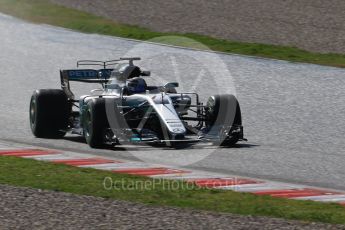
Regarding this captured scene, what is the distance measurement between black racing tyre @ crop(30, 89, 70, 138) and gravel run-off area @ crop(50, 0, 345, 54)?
9.84 m

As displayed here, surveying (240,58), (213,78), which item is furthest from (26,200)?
(240,58)

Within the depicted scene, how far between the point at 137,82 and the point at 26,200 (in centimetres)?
464

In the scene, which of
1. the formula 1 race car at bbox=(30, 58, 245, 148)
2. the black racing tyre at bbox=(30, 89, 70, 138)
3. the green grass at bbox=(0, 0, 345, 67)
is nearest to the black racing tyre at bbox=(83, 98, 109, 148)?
the formula 1 race car at bbox=(30, 58, 245, 148)

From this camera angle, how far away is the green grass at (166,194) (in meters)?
9.23

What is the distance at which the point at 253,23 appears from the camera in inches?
996

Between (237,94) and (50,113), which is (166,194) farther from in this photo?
(237,94)

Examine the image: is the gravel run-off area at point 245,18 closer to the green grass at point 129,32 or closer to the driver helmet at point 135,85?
the green grass at point 129,32

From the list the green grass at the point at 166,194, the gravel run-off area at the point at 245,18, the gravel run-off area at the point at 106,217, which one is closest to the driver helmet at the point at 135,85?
the green grass at the point at 166,194

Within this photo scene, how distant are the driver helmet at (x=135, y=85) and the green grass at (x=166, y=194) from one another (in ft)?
7.95

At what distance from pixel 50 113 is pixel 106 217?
5.77 m

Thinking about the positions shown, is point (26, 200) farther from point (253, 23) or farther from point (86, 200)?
point (253, 23)

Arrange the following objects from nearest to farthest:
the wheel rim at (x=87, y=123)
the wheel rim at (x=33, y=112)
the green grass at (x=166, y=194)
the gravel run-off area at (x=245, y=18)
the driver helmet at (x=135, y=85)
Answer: the green grass at (x=166, y=194)
the wheel rim at (x=87, y=123)
the driver helmet at (x=135, y=85)
the wheel rim at (x=33, y=112)
the gravel run-off area at (x=245, y=18)

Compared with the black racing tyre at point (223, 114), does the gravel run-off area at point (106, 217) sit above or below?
below

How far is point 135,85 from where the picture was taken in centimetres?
1357
